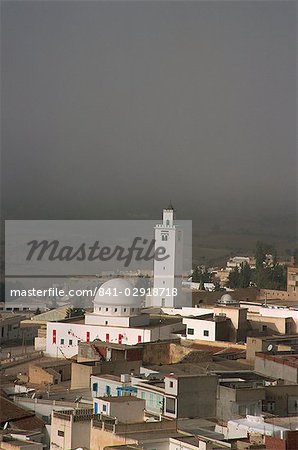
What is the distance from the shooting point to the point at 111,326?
18.1 metres

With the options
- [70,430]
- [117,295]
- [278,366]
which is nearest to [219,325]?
[117,295]

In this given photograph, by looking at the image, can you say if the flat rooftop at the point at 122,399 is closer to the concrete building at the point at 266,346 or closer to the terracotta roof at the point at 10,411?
the terracotta roof at the point at 10,411

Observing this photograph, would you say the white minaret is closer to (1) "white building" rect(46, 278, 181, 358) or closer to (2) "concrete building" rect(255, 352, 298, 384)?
(1) "white building" rect(46, 278, 181, 358)

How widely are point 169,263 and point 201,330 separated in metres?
6.40

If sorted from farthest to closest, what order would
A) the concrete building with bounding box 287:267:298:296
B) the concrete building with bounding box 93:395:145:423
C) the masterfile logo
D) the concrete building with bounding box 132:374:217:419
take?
the masterfile logo
the concrete building with bounding box 287:267:298:296
the concrete building with bounding box 132:374:217:419
the concrete building with bounding box 93:395:145:423

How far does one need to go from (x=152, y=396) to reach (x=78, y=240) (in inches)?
1337

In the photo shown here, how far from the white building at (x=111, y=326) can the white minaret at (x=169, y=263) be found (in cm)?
471

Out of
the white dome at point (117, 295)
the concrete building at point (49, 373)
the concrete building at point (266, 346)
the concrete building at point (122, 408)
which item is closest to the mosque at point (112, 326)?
the white dome at point (117, 295)

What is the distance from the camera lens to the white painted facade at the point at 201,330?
17.6 m

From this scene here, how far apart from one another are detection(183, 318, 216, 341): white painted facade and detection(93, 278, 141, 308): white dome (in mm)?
1065

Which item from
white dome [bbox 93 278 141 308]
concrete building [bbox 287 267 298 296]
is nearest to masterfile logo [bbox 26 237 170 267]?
concrete building [bbox 287 267 298 296]

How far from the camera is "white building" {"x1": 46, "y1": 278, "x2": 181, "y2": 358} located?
58.5 feet

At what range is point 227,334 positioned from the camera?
17.9m

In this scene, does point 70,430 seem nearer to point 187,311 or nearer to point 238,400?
point 238,400
